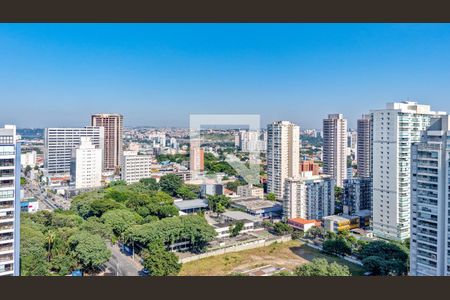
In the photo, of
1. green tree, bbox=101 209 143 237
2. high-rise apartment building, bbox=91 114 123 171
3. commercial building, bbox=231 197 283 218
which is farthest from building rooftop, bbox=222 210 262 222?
high-rise apartment building, bbox=91 114 123 171

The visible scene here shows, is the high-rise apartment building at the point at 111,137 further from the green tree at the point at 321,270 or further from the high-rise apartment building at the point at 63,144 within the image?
the green tree at the point at 321,270

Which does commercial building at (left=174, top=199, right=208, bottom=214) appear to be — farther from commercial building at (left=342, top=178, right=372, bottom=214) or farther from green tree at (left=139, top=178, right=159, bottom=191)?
commercial building at (left=342, top=178, right=372, bottom=214)

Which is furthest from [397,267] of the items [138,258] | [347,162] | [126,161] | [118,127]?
[118,127]

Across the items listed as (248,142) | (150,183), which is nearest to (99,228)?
(248,142)

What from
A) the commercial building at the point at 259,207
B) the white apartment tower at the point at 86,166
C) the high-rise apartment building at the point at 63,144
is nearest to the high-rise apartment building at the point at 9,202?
the commercial building at the point at 259,207

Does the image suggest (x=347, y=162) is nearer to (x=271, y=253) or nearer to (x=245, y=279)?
(x=271, y=253)

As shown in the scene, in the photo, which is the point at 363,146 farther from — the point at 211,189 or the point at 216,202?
the point at 216,202
